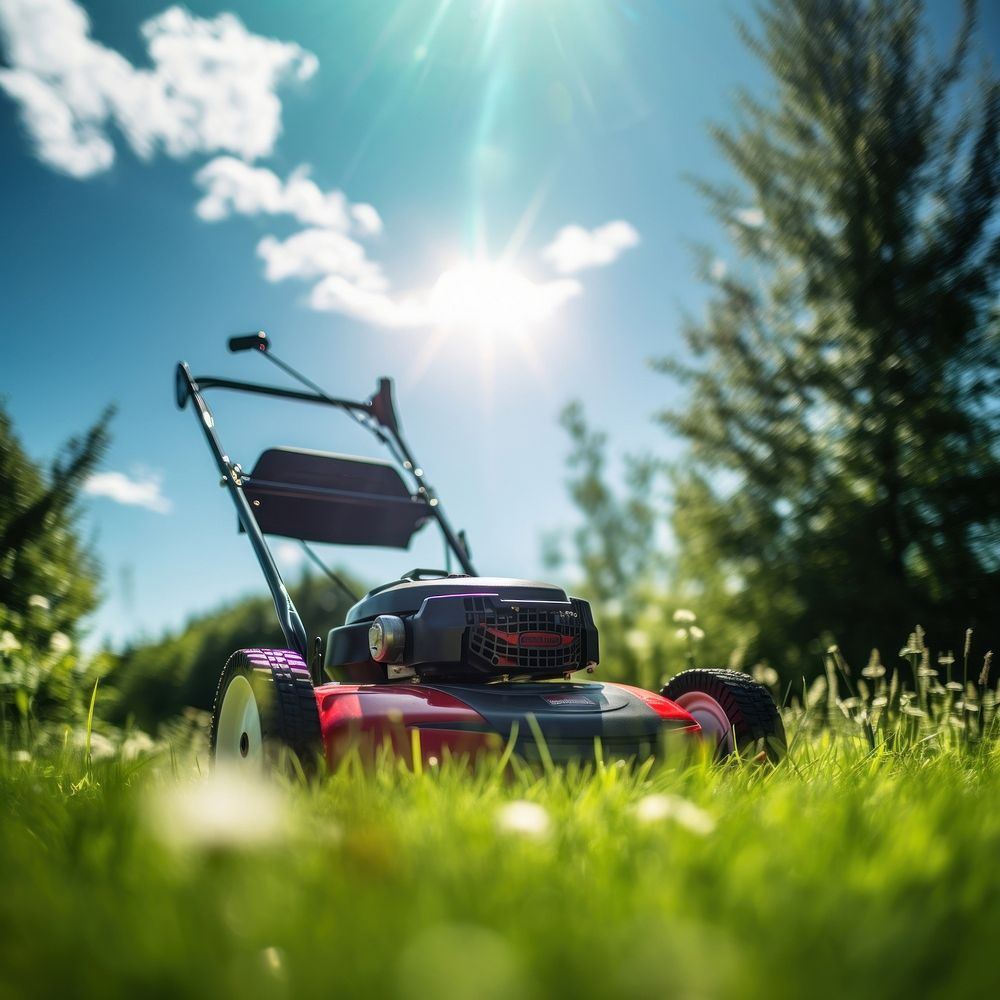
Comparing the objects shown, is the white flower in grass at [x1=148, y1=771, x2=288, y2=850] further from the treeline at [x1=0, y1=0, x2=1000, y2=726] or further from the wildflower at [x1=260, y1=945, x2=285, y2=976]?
the treeline at [x1=0, y1=0, x2=1000, y2=726]

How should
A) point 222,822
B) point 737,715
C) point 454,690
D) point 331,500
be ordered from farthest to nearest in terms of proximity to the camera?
point 331,500 → point 737,715 → point 454,690 → point 222,822

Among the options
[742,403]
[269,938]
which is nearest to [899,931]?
[269,938]

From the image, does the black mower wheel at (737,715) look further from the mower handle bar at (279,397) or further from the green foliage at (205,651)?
the green foliage at (205,651)

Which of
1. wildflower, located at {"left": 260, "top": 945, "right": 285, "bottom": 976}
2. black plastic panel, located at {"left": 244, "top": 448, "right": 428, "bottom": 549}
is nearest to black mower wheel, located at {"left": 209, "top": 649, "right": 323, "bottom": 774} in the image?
wildflower, located at {"left": 260, "top": 945, "right": 285, "bottom": 976}

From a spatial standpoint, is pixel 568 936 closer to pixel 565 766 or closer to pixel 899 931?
pixel 899 931

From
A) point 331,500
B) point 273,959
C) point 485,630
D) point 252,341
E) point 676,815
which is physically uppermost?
point 252,341

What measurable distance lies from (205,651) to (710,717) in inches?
790

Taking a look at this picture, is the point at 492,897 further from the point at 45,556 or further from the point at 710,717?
the point at 45,556

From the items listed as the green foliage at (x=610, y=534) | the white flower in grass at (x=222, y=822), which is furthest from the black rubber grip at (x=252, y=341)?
the green foliage at (x=610, y=534)

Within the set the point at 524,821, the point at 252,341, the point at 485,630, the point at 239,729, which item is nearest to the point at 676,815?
the point at 524,821

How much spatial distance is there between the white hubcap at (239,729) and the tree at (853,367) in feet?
18.7

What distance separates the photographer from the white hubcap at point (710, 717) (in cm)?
298

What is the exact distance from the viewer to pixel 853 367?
798cm

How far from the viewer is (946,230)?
7.88 metres
